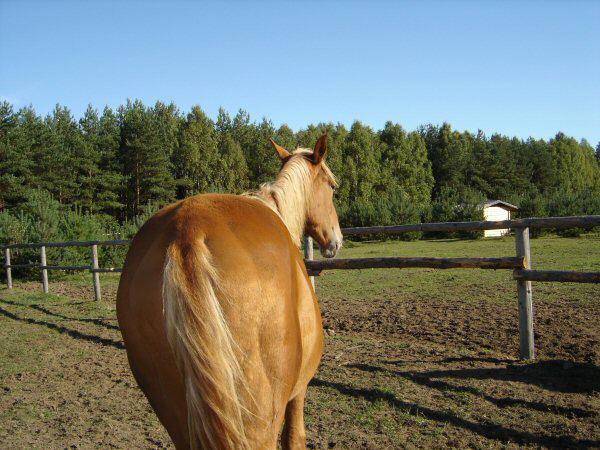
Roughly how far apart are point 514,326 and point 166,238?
5988 millimetres

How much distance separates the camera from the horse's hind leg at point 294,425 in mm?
2266

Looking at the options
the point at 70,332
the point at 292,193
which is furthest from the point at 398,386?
the point at 70,332

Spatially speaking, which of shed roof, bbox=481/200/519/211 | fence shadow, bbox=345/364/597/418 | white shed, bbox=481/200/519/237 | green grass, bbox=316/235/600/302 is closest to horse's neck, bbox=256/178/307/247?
fence shadow, bbox=345/364/597/418

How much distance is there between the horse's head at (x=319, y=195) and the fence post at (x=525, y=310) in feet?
8.38

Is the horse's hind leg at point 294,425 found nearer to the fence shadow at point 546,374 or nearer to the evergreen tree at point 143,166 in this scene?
the fence shadow at point 546,374

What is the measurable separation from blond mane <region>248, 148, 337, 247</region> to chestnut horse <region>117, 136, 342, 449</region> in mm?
802

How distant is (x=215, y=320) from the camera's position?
1.48 meters

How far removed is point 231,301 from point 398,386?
326cm

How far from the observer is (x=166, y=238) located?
1.66m

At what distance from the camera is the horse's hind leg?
2.27 metres

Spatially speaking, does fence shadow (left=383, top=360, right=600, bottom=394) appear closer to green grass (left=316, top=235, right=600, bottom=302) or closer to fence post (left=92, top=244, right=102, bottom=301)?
green grass (left=316, top=235, right=600, bottom=302)

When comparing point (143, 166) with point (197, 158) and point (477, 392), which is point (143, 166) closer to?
point (197, 158)

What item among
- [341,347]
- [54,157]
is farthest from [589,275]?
[54,157]

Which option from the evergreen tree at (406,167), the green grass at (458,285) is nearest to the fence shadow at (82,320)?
the green grass at (458,285)
